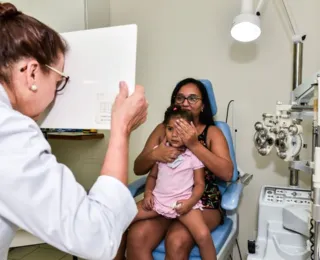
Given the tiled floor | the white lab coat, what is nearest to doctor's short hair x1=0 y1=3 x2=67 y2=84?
the white lab coat

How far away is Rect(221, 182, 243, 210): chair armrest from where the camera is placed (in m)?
1.60

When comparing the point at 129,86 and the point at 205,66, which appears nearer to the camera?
the point at 129,86

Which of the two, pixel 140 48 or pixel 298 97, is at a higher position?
pixel 140 48

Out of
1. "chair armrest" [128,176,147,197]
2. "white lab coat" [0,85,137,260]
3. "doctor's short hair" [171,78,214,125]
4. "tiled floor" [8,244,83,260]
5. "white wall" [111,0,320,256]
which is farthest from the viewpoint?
"tiled floor" [8,244,83,260]

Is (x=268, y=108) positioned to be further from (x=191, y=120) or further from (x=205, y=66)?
(x=191, y=120)

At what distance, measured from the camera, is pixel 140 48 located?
250 centimetres

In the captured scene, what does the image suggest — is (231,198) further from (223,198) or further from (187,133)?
(187,133)

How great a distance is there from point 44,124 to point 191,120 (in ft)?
2.87

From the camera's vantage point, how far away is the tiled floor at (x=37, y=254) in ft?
8.13

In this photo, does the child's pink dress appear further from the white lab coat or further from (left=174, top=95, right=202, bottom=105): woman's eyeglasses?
the white lab coat

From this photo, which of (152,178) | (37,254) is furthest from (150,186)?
(37,254)

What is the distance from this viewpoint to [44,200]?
0.58 m

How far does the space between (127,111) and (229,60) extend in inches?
63.0

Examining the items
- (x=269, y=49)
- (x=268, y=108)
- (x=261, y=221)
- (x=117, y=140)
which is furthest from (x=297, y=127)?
(x=117, y=140)
